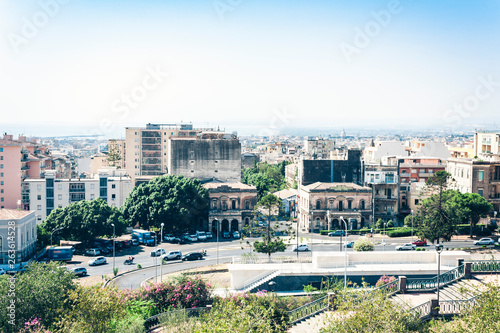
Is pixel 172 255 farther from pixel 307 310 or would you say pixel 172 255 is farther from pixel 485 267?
pixel 485 267

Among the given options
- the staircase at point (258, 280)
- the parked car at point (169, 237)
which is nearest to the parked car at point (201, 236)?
the parked car at point (169, 237)

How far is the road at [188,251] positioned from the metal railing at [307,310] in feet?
50.1

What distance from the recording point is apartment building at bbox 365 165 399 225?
67.5 metres

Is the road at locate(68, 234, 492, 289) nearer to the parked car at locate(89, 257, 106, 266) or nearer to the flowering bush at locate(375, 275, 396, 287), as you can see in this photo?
the parked car at locate(89, 257, 106, 266)

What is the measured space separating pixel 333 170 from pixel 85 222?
31.2 metres

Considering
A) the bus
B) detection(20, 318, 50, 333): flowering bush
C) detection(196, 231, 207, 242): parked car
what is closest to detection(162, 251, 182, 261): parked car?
the bus

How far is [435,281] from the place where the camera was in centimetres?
2898

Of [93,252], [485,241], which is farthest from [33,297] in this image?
[485,241]

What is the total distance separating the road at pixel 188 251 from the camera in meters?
43.8

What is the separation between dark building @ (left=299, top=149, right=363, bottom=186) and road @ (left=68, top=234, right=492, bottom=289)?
942cm

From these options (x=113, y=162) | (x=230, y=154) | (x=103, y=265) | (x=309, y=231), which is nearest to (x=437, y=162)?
(x=309, y=231)

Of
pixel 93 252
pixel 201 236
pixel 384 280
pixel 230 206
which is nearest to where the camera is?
pixel 384 280

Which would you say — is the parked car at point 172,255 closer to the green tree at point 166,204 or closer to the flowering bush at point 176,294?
the green tree at point 166,204

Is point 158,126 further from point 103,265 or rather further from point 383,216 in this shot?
point 103,265
